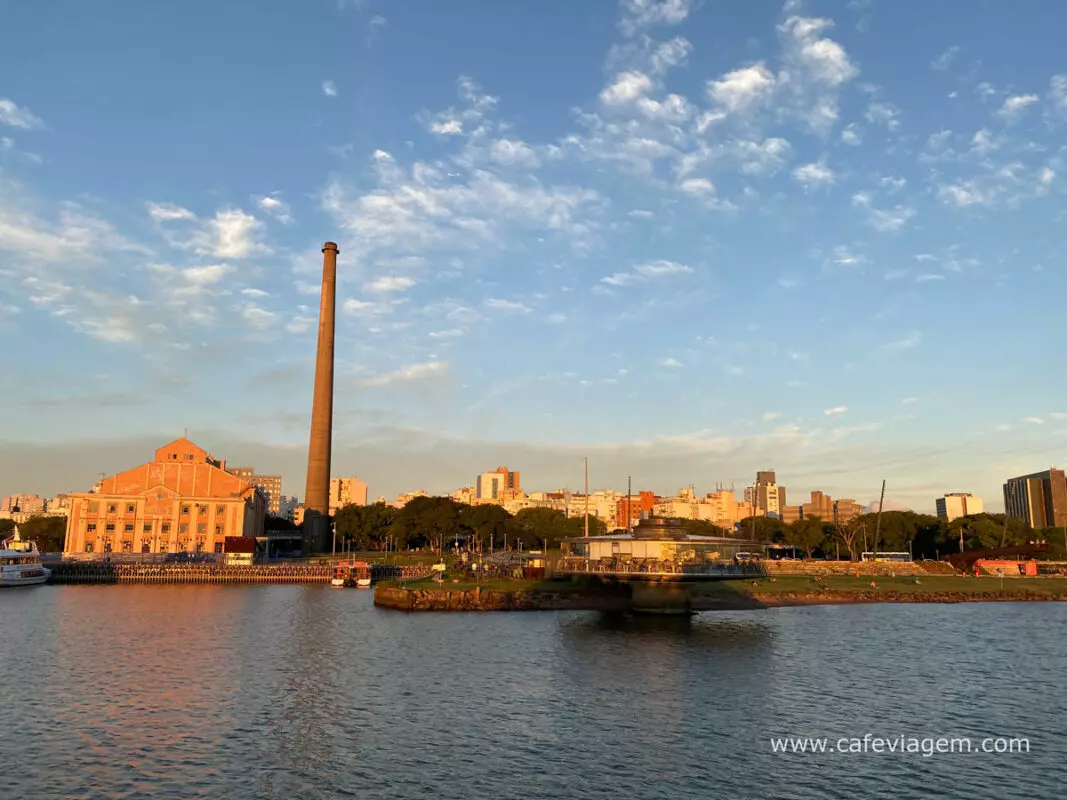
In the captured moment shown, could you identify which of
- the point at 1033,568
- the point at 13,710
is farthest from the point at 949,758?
the point at 1033,568

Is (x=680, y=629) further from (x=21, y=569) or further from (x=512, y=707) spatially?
(x=21, y=569)

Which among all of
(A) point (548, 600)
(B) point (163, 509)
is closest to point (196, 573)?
(B) point (163, 509)

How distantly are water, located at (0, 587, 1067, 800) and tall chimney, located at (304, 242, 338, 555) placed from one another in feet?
349

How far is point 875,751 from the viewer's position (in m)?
35.4

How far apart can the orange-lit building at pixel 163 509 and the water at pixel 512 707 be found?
103616mm

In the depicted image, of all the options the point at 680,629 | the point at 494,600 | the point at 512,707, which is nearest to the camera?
the point at 512,707

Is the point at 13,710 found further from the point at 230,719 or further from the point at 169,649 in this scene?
the point at 169,649

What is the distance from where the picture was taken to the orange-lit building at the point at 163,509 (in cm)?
17138

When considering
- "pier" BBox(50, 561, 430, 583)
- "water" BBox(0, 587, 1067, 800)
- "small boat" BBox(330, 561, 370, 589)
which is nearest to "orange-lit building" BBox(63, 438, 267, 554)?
"pier" BBox(50, 561, 430, 583)

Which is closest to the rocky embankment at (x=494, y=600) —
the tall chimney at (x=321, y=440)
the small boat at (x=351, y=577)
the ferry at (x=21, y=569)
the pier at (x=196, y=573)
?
the small boat at (x=351, y=577)

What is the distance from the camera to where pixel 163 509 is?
176125 millimetres

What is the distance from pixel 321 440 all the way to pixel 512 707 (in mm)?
150203

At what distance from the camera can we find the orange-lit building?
6747 inches

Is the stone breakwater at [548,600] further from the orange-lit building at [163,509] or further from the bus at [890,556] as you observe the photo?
the orange-lit building at [163,509]
